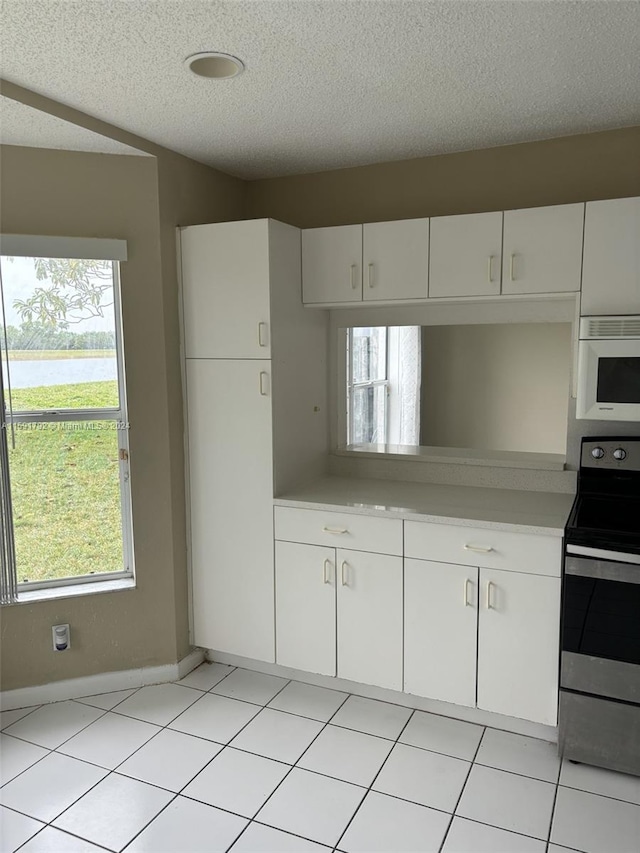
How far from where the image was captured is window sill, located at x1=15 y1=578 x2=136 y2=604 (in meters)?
2.86

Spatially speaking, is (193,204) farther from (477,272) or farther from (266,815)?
(266,815)

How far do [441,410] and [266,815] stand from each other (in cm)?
187

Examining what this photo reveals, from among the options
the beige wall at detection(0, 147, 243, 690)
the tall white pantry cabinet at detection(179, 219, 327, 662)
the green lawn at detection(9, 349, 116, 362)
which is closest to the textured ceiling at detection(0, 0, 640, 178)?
the beige wall at detection(0, 147, 243, 690)

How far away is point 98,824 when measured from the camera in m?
2.15

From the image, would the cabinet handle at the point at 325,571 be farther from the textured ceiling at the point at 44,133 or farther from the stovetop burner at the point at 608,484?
the textured ceiling at the point at 44,133

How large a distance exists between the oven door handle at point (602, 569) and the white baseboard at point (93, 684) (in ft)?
6.10

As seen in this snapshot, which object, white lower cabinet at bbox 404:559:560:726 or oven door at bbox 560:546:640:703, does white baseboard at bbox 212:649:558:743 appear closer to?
white lower cabinet at bbox 404:559:560:726

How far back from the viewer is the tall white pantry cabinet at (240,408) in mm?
2875

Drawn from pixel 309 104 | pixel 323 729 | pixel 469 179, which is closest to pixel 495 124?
pixel 469 179

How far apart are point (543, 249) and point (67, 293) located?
79.3 inches

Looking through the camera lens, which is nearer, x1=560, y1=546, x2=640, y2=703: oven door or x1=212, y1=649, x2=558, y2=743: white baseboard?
x1=560, y1=546, x2=640, y2=703: oven door

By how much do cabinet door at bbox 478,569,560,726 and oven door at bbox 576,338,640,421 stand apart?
2.24 ft

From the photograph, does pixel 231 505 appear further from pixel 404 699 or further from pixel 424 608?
pixel 404 699

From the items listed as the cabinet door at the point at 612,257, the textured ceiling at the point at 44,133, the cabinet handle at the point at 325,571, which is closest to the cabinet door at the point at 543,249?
the cabinet door at the point at 612,257
